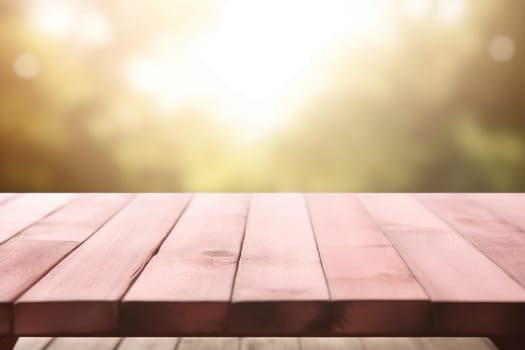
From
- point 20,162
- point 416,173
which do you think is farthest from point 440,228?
point 20,162

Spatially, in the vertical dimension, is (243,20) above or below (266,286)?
above

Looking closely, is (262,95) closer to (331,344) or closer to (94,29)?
(94,29)

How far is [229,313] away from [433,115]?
5.61ft

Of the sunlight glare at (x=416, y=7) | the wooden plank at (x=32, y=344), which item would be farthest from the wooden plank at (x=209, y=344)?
the sunlight glare at (x=416, y=7)

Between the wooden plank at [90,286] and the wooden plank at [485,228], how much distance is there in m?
0.60

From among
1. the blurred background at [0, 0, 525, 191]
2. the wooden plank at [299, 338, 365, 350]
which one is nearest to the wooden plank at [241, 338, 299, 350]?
the wooden plank at [299, 338, 365, 350]

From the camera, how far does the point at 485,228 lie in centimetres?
129

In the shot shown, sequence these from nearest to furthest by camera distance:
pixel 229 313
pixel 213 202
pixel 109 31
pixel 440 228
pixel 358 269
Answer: pixel 229 313, pixel 358 269, pixel 440 228, pixel 213 202, pixel 109 31

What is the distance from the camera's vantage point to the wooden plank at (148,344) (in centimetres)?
169

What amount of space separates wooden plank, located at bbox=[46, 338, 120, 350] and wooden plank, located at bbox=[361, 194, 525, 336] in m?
0.86

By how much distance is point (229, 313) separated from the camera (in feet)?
2.85

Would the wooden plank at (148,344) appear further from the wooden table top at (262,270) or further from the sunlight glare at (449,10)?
the sunlight glare at (449,10)

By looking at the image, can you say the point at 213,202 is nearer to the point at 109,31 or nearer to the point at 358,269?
the point at 358,269

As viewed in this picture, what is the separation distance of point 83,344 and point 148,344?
0.58 ft
